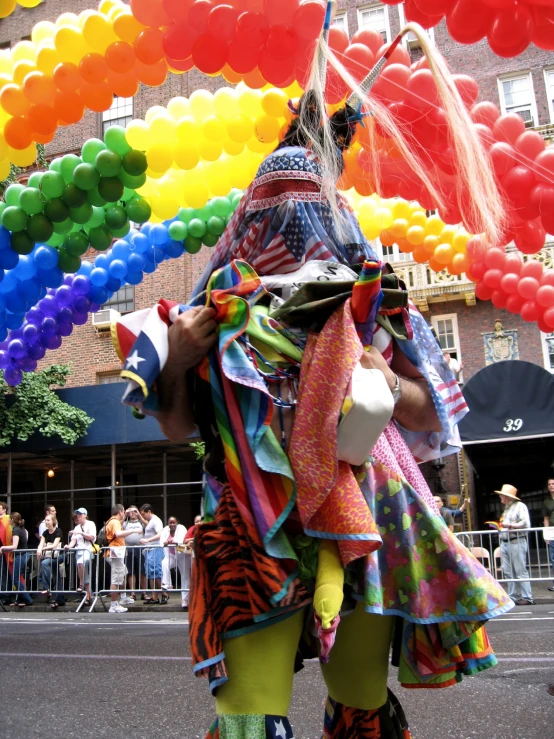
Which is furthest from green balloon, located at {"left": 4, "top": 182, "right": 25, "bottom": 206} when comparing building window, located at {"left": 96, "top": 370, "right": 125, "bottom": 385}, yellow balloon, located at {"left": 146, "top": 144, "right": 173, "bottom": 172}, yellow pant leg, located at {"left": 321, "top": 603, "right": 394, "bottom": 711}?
building window, located at {"left": 96, "top": 370, "right": 125, "bottom": 385}

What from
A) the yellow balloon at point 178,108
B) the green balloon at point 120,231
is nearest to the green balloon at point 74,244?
the green balloon at point 120,231

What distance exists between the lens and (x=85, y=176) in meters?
6.44

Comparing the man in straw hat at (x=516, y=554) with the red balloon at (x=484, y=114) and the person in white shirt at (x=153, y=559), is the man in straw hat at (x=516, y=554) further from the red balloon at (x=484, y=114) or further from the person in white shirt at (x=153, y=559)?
the red balloon at (x=484, y=114)

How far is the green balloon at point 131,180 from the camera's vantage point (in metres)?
6.59

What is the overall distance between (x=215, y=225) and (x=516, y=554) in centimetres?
612

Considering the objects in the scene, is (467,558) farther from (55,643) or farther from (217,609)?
(55,643)

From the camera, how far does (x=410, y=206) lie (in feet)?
26.8

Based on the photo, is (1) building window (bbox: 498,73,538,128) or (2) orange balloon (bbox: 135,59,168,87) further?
(1) building window (bbox: 498,73,538,128)

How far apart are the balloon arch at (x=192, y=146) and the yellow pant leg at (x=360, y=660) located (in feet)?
8.38

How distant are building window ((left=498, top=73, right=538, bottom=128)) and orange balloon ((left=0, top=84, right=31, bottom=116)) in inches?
614

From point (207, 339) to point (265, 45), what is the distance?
4383 millimetres

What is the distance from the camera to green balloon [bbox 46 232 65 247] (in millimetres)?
7111

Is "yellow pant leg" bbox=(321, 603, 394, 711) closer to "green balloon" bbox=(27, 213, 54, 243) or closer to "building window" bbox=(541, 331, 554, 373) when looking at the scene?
"green balloon" bbox=(27, 213, 54, 243)

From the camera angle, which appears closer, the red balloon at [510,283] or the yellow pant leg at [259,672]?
the yellow pant leg at [259,672]
